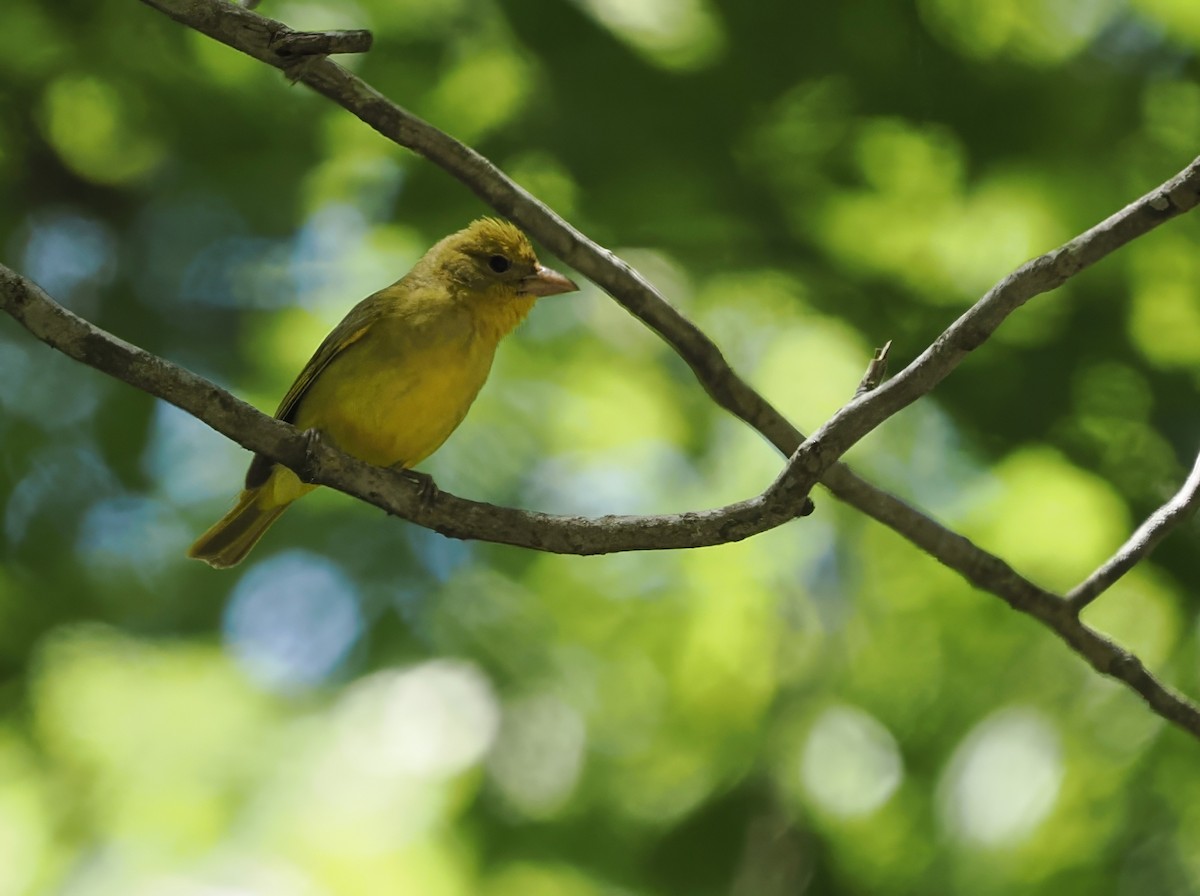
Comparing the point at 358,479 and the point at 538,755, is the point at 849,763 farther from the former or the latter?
the point at 358,479

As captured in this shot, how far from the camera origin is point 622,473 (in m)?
5.63

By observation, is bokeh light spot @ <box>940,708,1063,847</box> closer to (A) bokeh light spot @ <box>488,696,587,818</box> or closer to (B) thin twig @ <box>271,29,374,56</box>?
(A) bokeh light spot @ <box>488,696,587,818</box>

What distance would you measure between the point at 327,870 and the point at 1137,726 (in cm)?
337

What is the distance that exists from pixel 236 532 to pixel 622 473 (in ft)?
6.66

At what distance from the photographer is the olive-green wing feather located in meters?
3.80

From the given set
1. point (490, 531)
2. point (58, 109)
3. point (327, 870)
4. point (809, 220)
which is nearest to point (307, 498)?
point (327, 870)

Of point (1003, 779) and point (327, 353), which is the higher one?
point (1003, 779)

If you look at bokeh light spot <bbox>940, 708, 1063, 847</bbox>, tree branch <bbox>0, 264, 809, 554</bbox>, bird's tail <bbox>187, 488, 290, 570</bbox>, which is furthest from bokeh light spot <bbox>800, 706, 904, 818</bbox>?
tree branch <bbox>0, 264, 809, 554</bbox>

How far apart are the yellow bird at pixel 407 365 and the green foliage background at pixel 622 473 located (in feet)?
4.77

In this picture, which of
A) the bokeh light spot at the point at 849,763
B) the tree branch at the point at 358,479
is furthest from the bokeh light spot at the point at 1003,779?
the tree branch at the point at 358,479

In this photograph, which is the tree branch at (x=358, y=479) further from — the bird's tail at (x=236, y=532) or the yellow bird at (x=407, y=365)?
the bird's tail at (x=236, y=532)

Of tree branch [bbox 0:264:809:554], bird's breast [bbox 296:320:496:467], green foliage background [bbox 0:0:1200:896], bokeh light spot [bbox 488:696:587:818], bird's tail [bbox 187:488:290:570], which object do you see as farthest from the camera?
bokeh light spot [bbox 488:696:587:818]

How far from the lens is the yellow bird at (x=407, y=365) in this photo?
3652 mm

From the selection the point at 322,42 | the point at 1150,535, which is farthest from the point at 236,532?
the point at 1150,535
